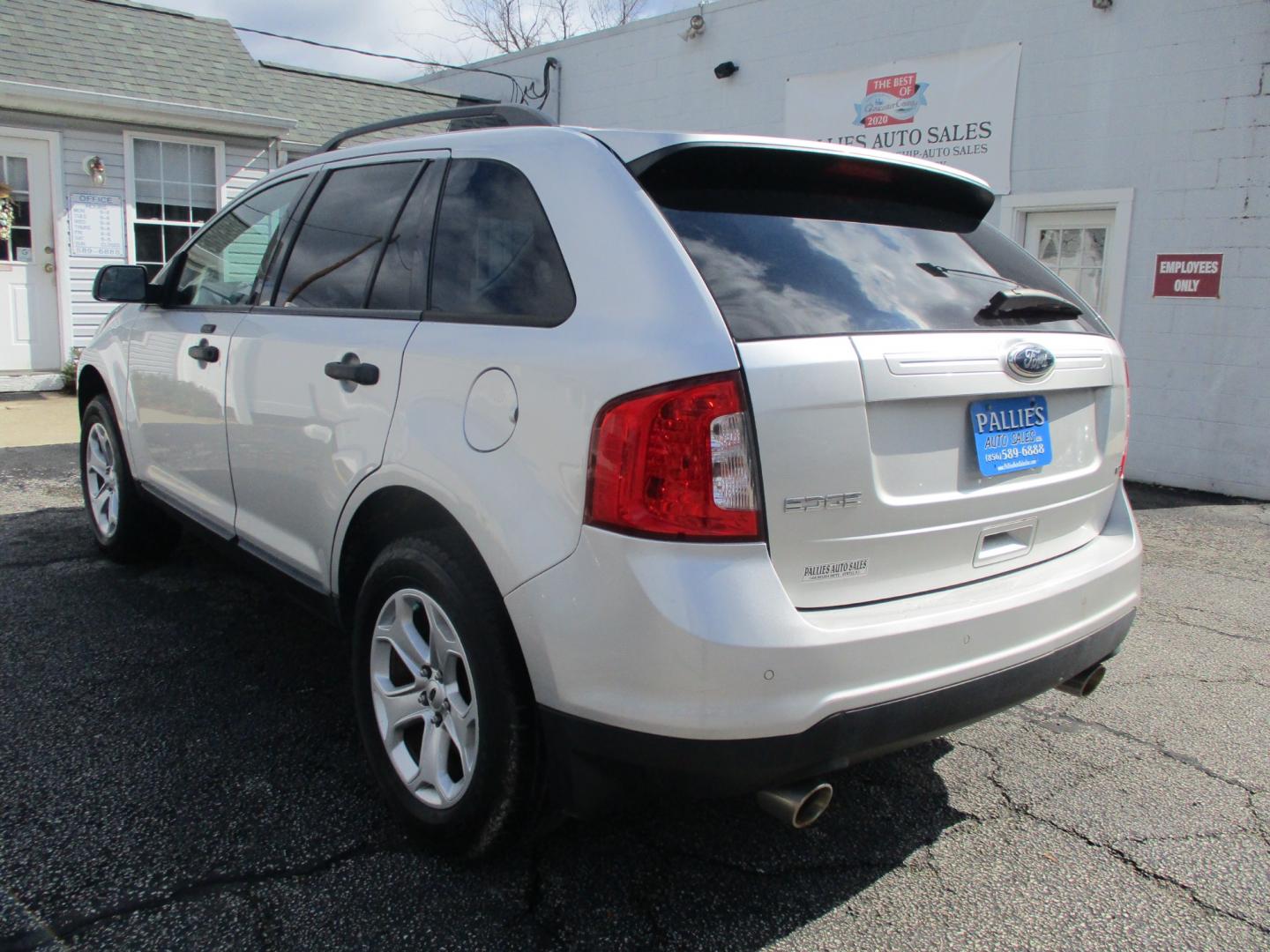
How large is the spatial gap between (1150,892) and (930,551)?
1095mm

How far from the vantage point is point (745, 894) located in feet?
7.95

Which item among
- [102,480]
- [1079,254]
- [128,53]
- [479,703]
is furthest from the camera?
[128,53]

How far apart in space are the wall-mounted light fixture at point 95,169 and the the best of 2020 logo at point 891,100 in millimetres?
8069

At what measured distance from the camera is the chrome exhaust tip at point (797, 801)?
2039 mm

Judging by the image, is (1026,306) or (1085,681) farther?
(1085,681)

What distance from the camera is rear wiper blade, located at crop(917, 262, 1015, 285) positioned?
2.48m

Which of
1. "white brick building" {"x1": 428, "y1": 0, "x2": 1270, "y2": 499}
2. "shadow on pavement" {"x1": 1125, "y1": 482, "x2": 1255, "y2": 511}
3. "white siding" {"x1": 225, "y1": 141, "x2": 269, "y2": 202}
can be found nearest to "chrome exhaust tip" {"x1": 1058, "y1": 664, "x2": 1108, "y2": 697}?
"shadow on pavement" {"x1": 1125, "y1": 482, "x2": 1255, "y2": 511}

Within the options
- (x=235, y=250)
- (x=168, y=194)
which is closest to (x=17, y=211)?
(x=168, y=194)

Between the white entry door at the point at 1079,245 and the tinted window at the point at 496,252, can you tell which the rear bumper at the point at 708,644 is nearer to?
the tinted window at the point at 496,252

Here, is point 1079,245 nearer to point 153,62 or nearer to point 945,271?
point 945,271

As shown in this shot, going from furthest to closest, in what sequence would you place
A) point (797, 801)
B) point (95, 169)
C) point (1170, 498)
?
point (95, 169)
point (1170, 498)
point (797, 801)

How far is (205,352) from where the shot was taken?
3.57m

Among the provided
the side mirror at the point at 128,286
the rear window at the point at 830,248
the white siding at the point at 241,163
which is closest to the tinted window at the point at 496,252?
the rear window at the point at 830,248

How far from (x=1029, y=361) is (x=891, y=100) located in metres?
8.71
